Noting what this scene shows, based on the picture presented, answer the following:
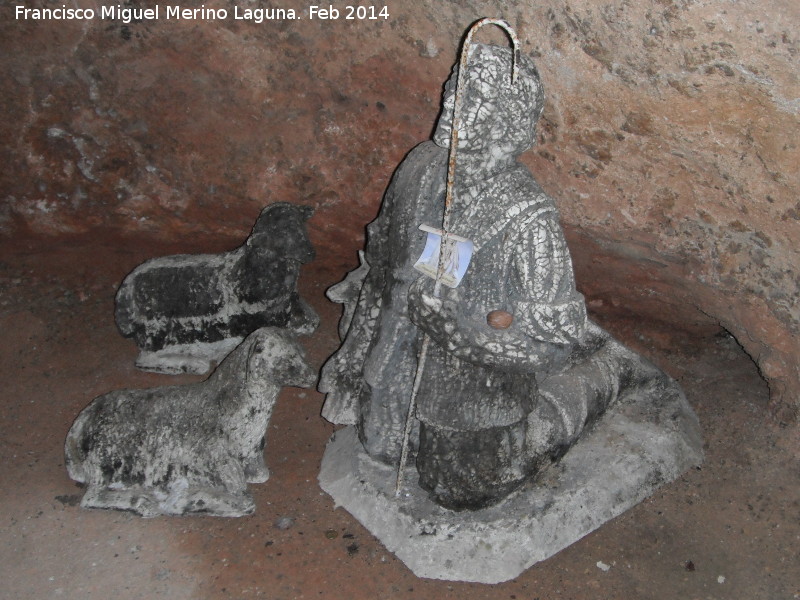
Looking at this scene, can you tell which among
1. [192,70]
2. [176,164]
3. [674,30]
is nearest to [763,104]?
[674,30]

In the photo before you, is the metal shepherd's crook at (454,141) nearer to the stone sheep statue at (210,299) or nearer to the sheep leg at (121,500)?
the sheep leg at (121,500)

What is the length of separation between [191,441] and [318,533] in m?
0.78

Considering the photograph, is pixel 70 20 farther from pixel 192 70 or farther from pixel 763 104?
pixel 763 104

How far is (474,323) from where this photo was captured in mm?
3344

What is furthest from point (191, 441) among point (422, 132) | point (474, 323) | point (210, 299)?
point (422, 132)

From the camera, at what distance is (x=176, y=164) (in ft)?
→ 18.7

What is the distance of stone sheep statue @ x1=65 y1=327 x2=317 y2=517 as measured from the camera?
158 inches

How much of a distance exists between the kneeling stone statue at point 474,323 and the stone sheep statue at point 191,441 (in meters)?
0.34

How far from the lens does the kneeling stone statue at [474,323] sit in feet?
10.4

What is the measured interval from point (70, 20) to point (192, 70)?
78 cm

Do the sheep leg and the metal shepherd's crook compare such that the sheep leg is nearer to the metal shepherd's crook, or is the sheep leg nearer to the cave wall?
the metal shepherd's crook

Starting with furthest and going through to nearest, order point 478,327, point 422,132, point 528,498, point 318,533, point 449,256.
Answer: point 422,132 < point 318,533 < point 528,498 < point 478,327 < point 449,256

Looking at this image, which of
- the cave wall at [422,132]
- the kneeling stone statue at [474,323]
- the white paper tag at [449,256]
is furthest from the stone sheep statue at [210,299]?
the white paper tag at [449,256]

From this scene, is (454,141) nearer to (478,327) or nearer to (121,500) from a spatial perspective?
(478,327)
